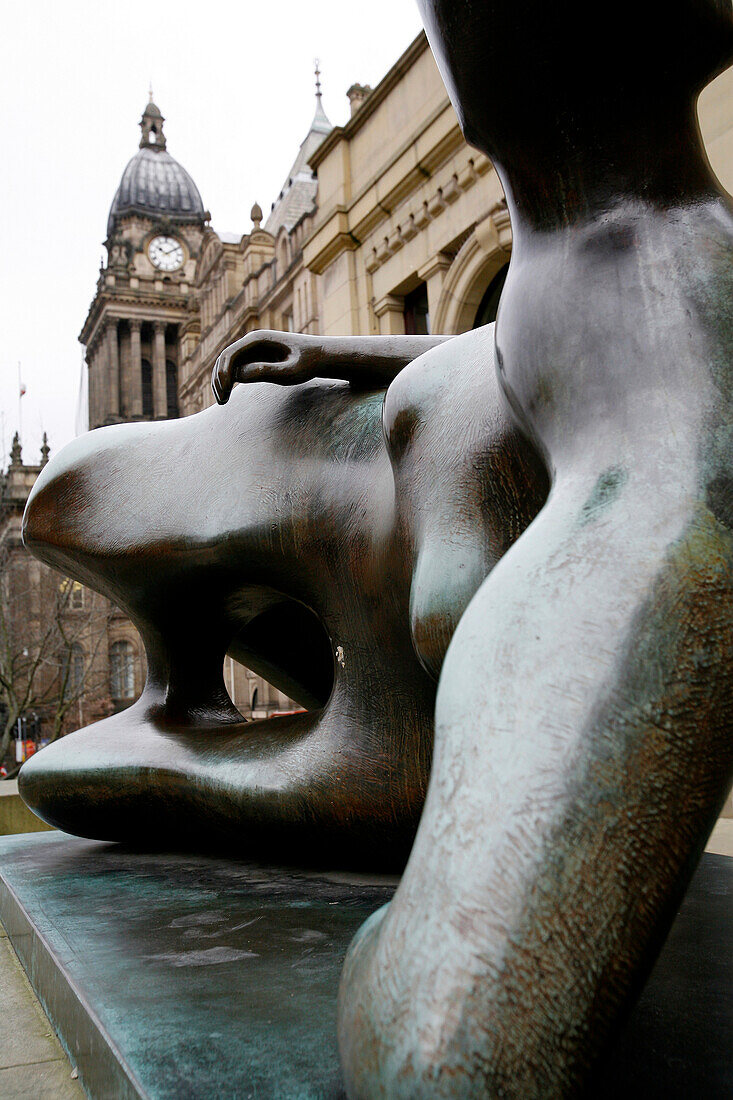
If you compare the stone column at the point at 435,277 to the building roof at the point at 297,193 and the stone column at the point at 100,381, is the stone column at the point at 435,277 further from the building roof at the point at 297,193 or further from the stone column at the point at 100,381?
the stone column at the point at 100,381

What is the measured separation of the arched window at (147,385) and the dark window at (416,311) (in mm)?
49553

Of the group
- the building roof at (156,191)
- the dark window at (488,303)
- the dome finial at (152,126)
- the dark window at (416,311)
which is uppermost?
the dome finial at (152,126)

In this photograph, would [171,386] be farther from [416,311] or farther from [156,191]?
[416,311]

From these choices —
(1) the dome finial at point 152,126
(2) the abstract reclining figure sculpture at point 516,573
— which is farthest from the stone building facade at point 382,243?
(1) the dome finial at point 152,126

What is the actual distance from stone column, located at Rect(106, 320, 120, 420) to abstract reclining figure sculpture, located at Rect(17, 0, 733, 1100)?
56794mm

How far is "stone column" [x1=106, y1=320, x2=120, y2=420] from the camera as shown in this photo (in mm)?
57812

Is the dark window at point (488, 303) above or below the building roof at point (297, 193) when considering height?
below

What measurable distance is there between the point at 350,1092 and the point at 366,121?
487 inches

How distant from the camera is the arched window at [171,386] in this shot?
59.3 meters

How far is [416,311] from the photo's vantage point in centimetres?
1168

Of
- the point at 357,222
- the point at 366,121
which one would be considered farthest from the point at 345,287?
the point at 366,121

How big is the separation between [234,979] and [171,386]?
60.4 meters

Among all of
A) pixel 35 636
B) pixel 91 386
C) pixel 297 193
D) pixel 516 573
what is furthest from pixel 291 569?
pixel 91 386

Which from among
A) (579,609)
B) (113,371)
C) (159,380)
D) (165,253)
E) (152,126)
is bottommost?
(579,609)
